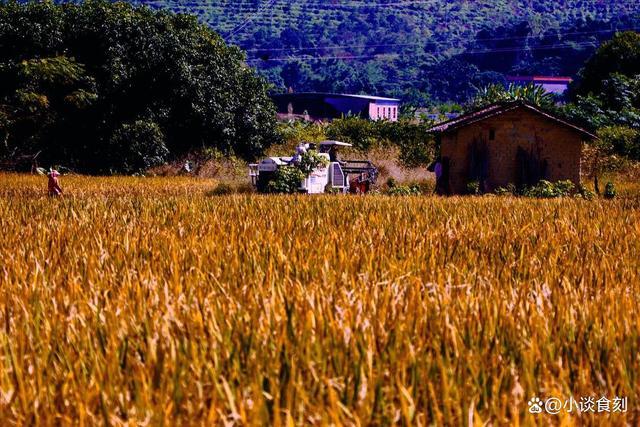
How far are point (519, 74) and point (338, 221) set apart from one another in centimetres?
17811

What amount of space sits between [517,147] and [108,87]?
17.2 m

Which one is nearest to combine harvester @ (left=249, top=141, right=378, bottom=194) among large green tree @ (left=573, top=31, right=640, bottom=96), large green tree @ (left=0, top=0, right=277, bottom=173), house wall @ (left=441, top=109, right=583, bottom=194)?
house wall @ (left=441, top=109, right=583, bottom=194)

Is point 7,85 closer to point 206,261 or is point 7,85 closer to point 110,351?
point 206,261

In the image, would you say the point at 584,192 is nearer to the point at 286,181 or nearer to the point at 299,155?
the point at 299,155

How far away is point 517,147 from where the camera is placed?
22.5 metres

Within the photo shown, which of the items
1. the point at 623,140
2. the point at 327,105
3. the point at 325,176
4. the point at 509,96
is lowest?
the point at 325,176

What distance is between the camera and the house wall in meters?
22.3

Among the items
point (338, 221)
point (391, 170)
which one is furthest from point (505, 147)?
point (338, 221)

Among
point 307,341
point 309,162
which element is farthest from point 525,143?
point 307,341

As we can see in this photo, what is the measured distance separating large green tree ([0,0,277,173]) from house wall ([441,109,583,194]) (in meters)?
14.5

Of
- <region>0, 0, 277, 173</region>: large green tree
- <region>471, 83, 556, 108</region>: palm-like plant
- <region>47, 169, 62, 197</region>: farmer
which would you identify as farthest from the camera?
<region>471, 83, 556, 108</region>: palm-like plant

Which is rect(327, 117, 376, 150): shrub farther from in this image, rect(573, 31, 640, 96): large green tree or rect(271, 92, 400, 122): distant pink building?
rect(271, 92, 400, 122): distant pink building

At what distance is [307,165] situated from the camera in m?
21.8

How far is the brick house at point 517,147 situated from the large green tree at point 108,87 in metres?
14.1
